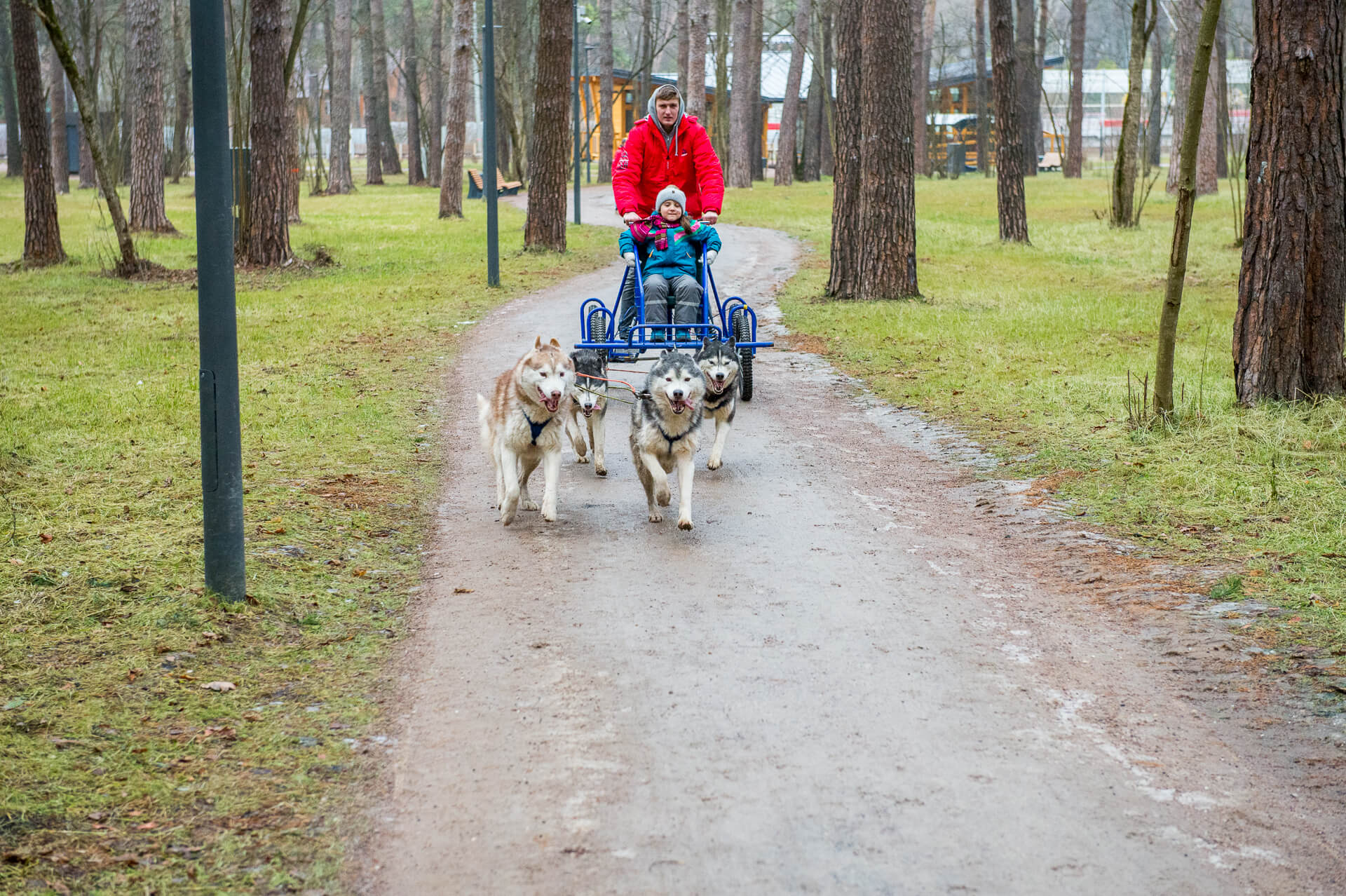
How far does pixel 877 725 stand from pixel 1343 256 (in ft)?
21.5

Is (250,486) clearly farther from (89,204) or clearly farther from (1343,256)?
(89,204)

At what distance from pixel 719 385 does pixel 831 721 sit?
13.0 feet

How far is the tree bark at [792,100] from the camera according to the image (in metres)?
47.3

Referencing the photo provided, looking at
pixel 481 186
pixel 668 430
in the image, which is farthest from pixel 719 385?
pixel 481 186

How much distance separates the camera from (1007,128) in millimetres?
25016

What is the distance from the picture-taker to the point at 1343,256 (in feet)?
30.1

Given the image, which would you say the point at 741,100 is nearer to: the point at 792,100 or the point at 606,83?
the point at 792,100

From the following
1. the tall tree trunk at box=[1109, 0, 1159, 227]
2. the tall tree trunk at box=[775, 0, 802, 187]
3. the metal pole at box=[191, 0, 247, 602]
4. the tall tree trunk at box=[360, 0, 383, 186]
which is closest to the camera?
the metal pole at box=[191, 0, 247, 602]

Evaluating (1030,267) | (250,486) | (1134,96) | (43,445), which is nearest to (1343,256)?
(250,486)

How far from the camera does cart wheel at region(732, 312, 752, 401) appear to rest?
34.9 feet

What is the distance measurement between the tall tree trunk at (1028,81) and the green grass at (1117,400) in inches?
778

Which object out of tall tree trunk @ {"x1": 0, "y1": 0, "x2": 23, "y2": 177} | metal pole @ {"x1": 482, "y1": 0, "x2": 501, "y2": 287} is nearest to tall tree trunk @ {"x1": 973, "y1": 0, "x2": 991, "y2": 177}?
metal pole @ {"x1": 482, "y1": 0, "x2": 501, "y2": 287}

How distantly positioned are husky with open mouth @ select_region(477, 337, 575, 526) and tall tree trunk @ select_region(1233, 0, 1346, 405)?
5.23 meters

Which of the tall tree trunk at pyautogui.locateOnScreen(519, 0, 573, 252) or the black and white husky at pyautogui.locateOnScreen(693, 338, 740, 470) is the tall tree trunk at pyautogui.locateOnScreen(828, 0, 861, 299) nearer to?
the tall tree trunk at pyautogui.locateOnScreen(519, 0, 573, 252)
